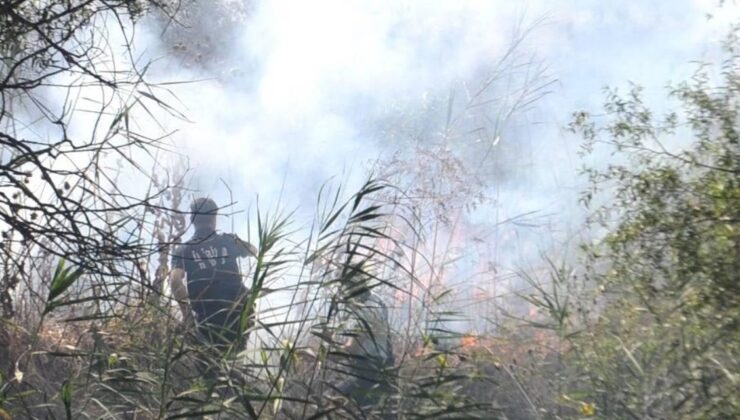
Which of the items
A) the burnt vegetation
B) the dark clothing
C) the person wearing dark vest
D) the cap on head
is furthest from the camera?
the cap on head

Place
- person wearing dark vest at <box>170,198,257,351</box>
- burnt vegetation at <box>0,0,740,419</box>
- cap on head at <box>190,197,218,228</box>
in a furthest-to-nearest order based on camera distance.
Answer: cap on head at <box>190,197,218,228</box> → person wearing dark vest at <box>170,198,257,351</box> → burnt vegetation at <box>0,0,740,419</box>

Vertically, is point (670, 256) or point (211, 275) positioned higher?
point (211, 275)

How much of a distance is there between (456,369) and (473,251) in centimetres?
257

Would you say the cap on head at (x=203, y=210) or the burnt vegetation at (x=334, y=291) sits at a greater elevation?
the cap on head at (x=203, y=210)

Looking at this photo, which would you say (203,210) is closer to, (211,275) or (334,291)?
(211,275)

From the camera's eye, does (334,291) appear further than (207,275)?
No

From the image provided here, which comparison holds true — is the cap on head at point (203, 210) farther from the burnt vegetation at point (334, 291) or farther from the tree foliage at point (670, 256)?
the tree foliage at point (670, 256)

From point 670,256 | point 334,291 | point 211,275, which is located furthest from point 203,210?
point 670,256

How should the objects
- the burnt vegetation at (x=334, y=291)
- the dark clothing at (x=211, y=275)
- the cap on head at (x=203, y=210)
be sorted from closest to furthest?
the burnt vegetation at (x=334, y=291)
the dark clothing at (x=211, y=275)
the cap on head at (x=203, y=210)

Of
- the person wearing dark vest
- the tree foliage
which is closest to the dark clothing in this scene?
the person wearing dark vest

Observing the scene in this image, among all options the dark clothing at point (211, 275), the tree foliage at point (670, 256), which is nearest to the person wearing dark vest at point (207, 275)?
the dark clothing at point (211, 275)

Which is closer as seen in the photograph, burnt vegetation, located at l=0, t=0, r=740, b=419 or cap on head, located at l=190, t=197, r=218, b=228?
burnt vegetation, located at l=0, t=0, r=740, b=419

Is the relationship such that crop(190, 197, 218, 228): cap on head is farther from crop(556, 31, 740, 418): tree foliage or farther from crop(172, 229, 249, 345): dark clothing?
crop(556, 31, 740, 418): tree foliage

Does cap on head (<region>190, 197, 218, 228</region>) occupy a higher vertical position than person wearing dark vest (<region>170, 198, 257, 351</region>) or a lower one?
higher
